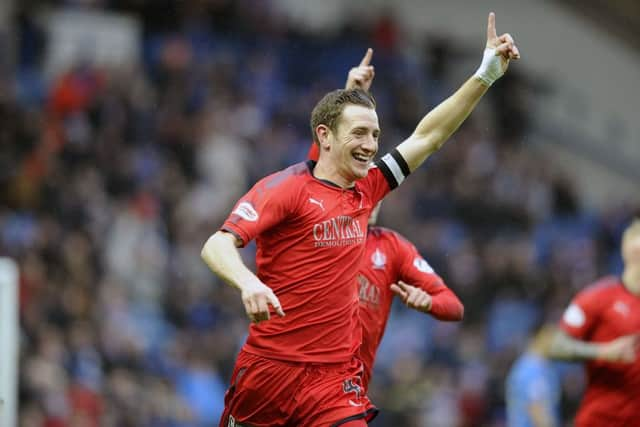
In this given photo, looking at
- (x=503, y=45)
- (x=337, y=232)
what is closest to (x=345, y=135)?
(x=337, y=232)

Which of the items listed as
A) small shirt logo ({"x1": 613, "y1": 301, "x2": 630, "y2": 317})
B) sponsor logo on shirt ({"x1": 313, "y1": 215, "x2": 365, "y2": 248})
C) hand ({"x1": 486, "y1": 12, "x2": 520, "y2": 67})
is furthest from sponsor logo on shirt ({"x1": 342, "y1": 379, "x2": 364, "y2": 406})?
small shirt logo ({"x1": 613, "y1": 301, "x2": 630, "y2": 317})

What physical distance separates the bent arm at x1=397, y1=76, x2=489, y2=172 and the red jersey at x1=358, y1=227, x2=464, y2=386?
2.62 ft

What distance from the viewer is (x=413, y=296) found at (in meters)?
6.41

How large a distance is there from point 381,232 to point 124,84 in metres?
9.59

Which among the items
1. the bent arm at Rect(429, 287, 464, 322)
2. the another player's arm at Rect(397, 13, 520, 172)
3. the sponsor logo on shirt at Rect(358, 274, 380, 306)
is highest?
the another player's arm at Rect(397, 13, 520, 172)

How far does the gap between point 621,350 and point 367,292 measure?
1966 millimetres

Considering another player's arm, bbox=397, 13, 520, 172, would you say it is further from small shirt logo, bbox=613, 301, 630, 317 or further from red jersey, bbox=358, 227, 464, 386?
small shirt logo, bbox=613, 301, 630, 317

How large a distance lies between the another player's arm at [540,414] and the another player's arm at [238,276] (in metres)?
5.02

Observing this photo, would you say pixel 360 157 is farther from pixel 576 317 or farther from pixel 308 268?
pixel 576 317

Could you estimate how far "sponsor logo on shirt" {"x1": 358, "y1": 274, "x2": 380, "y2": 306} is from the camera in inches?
273

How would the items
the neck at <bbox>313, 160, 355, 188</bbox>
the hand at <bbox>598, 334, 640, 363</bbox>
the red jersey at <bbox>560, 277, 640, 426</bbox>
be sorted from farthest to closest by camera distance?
the red jersey at <bbox>560, 277, 640, 426</bbox> → the hand at <bbox>598, 334, 640, 363</bbox> → the neck at <bbox>313, 160, 355, 188</bbox>

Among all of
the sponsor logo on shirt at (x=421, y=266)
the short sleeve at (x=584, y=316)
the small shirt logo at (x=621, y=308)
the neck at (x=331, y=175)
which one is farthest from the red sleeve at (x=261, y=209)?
the small shirt logo at (x=621, y=308)

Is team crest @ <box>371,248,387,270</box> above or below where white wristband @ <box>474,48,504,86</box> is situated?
below

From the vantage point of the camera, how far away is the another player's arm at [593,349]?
309 inches
